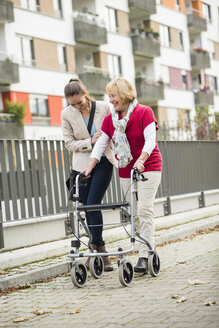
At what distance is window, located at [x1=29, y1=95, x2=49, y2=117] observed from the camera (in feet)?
118

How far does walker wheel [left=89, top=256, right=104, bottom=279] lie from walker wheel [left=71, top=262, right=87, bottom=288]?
0.79 ft

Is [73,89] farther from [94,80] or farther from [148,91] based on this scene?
[148,91]

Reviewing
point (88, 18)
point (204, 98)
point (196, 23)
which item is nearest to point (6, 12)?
point (88, 18)

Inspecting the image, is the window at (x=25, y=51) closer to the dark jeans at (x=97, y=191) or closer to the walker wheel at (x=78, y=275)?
the dark jeans at (x=97, y=191)

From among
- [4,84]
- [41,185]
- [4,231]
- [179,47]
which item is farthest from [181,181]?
[179,47]

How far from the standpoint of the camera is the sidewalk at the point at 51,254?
749 cm

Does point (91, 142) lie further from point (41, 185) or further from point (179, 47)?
point (179, 47)

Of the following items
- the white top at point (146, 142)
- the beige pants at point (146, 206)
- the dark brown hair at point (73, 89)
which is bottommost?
the beige pants at point (146, 206)

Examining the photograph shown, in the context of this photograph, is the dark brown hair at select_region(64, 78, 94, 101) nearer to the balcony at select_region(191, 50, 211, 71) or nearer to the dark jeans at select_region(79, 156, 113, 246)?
the dark jeans at select_region(79, 156, 113, 246)

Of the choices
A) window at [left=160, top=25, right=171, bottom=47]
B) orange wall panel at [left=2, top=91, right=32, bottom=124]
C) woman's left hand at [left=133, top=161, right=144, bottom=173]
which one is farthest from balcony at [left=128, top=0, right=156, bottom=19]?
woman's left hand at [left=133, top=161, right=144, bottom=173]

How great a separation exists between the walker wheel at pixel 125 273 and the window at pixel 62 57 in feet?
106

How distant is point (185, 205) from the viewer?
49.0 feet

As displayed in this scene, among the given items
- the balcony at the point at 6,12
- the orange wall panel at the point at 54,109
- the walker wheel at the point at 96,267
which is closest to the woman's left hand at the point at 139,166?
the walker wheel at the point at 96,267

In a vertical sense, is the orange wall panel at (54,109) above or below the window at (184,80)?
below
